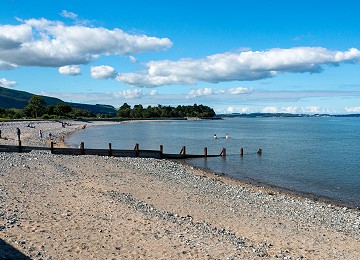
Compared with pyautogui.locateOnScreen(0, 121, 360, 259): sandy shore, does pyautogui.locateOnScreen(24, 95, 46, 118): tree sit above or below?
above

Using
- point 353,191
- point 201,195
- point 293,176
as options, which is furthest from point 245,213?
point 293,176

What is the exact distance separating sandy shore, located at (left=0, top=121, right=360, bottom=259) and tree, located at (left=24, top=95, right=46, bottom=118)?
141856mm

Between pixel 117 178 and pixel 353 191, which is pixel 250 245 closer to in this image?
pixel 117 178

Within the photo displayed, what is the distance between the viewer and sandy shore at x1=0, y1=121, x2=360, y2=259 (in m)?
11.4

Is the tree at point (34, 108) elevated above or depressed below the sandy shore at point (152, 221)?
above

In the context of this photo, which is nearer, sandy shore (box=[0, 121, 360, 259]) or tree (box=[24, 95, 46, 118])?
sandy shore (box=[0, 121, 360, 259])

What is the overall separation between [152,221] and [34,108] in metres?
158

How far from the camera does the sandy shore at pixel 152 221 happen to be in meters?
11.4

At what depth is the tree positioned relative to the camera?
6142 inches

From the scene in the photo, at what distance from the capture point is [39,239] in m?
11.2

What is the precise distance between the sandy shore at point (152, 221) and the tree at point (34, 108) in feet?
465

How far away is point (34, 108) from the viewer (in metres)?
157

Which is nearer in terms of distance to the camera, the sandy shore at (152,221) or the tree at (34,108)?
the sandy shore at (152,221)

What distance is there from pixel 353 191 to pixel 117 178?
767 inches
